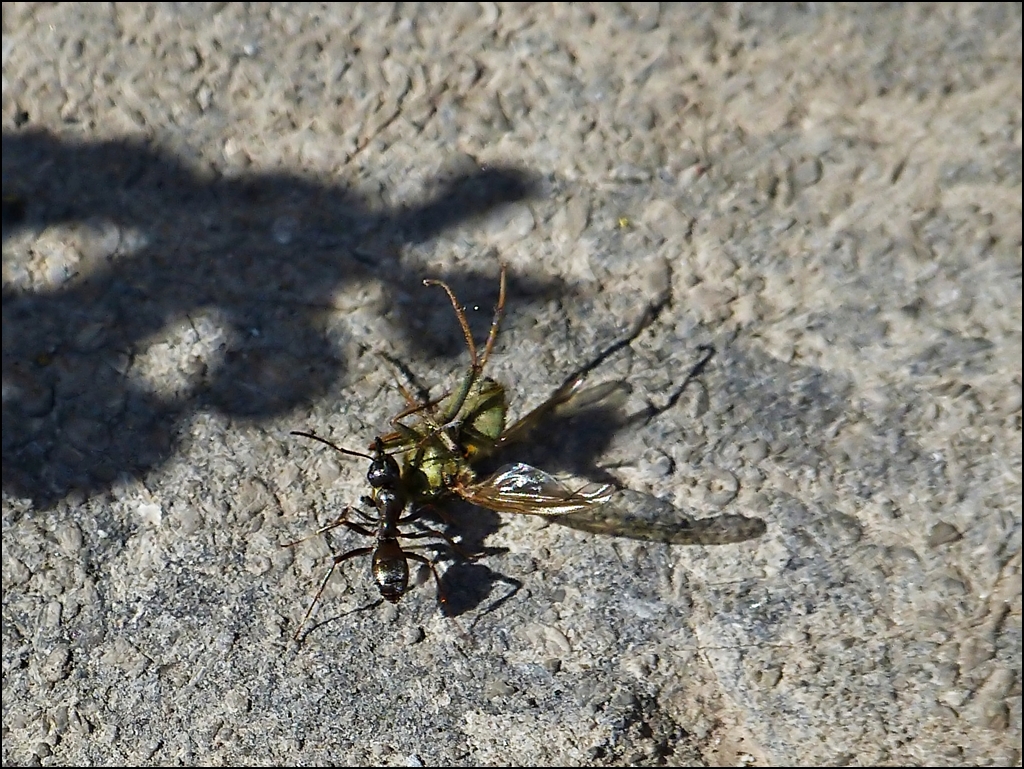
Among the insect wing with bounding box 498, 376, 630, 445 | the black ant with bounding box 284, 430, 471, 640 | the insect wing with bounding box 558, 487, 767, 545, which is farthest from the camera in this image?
the insect wing with bounding box 498, 376, 630, 445

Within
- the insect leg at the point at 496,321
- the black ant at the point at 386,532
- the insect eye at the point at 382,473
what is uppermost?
the insect leg at the point at 496,321

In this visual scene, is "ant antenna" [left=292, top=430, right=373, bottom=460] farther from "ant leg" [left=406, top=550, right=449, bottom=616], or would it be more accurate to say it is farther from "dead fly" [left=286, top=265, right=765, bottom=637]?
"ant leg" [left=406, top=550, right=449, bottom=616]

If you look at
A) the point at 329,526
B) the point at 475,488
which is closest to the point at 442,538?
the point at 475,488

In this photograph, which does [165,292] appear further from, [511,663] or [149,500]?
[511,663]

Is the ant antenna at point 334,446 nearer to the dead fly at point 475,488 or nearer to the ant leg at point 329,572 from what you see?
the dead fly at point 475,488

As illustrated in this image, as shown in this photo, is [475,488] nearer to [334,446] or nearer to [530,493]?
[530,493]

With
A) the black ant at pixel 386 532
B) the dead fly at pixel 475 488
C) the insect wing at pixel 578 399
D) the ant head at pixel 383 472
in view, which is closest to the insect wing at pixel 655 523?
the dead fly at pixel 475 488

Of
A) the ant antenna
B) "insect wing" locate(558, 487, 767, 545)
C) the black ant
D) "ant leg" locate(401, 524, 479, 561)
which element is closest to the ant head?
the black ant

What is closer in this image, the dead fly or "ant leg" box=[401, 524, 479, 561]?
the dead fly
